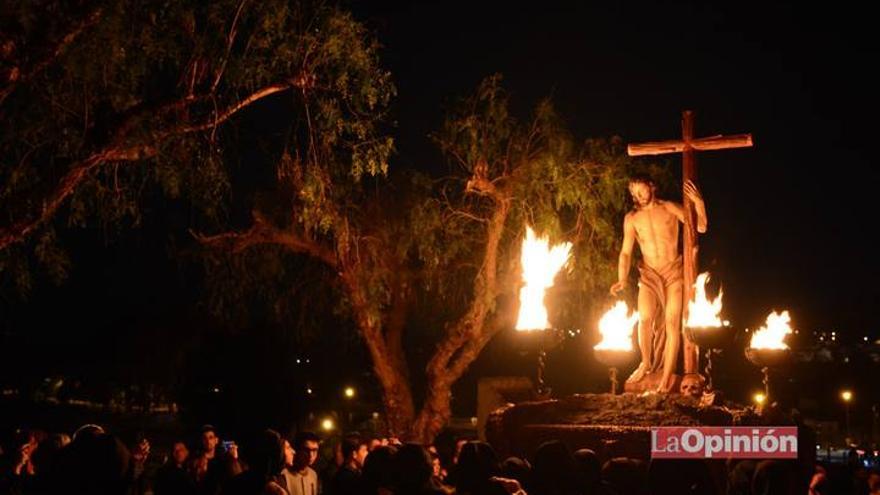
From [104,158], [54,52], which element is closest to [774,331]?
[104,158]

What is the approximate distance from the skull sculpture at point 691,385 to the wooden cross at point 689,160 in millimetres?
162

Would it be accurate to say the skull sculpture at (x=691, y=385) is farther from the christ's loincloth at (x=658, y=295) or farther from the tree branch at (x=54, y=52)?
the tree branch at (x=54, y=52)

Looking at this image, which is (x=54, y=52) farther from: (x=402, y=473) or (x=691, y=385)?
(x=691, y=385)

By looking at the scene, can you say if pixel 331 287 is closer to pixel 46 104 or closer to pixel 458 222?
pixel 458 222

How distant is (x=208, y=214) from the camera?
13703mm

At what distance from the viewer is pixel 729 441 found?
10047 millimetres

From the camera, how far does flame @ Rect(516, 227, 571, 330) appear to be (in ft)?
35.9

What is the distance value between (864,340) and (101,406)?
41.7 metres

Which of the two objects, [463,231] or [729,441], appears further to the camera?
[463,231]

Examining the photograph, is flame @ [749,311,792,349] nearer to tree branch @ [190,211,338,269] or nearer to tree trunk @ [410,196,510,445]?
tree trunk @ [410,196,510,445]

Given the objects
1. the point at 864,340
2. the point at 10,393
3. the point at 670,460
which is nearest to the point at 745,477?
the point at 670,460

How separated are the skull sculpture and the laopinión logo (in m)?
1.63

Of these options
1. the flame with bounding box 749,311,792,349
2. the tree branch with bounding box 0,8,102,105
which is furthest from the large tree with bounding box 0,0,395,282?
the flame with bounding box 749,311,792,349

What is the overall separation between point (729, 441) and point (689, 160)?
406 cm
